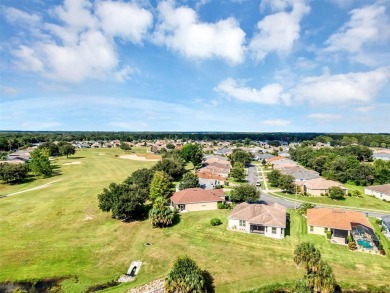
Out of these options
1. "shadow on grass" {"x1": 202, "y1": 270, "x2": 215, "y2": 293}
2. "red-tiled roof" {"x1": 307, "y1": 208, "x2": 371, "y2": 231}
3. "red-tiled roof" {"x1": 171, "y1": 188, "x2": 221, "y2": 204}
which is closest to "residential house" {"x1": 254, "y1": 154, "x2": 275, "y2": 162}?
"red-tiled roof" {"x1": 171, "y1": 188, "x2": 221, "y2": 204}

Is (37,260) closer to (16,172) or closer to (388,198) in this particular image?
(16,172)

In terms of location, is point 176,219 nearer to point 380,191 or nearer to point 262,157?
point 380,191

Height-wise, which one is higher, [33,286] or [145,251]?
[145,251]

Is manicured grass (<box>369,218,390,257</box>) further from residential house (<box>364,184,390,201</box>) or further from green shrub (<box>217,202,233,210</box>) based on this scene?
green shrub (<box>217,202,233,210</box>)

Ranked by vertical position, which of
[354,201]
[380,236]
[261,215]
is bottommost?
[354,201]

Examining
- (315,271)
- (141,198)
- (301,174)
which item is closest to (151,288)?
(315,271)

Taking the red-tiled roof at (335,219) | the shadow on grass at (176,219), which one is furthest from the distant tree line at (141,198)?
the red-tiled roof at (335,219)

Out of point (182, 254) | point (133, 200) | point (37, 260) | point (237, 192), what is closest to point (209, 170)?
point (237, 192)

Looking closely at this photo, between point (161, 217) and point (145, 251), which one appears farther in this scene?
point (161, 217)

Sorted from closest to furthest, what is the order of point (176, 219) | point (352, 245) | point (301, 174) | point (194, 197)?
point (352, 245), point (176, 219), point (194, 197), point (301, 174)
